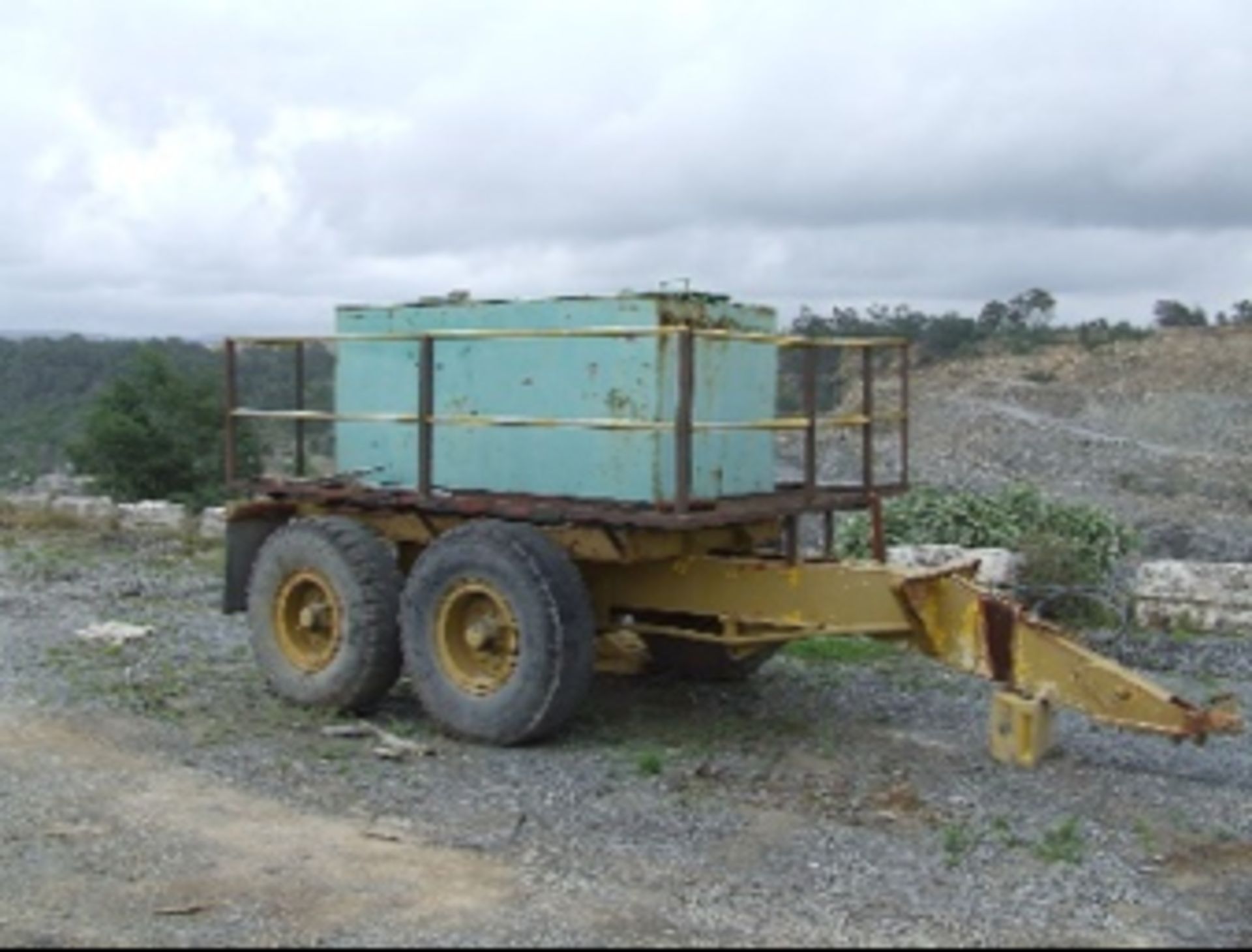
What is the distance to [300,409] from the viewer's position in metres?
9.53

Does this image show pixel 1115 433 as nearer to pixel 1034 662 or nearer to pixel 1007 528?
pixel 1007 528

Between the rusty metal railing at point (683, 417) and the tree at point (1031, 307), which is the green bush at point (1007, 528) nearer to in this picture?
the rusty metal railing at point (683, 417)

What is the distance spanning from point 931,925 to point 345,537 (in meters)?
4.34

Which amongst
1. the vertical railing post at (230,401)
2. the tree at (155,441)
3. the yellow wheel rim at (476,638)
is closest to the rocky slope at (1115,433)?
the vertical railing post at (230,401)

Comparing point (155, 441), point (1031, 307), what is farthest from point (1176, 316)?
point (155, 441)

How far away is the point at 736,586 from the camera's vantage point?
26.0 ft

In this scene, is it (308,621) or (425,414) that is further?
(308,621)

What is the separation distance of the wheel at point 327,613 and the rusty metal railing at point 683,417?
0.59 meters

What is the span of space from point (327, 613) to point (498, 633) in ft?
4.43

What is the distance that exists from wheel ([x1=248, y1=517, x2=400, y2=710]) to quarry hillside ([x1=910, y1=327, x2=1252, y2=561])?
1000 centimetres

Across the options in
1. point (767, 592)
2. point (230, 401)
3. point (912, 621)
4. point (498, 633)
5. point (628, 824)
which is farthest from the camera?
point (230, 401)

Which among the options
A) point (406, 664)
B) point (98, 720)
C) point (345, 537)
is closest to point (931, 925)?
point (406, 664)

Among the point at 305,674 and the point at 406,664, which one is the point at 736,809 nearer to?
the point at 406,664

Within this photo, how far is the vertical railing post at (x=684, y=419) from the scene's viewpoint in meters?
7.23
